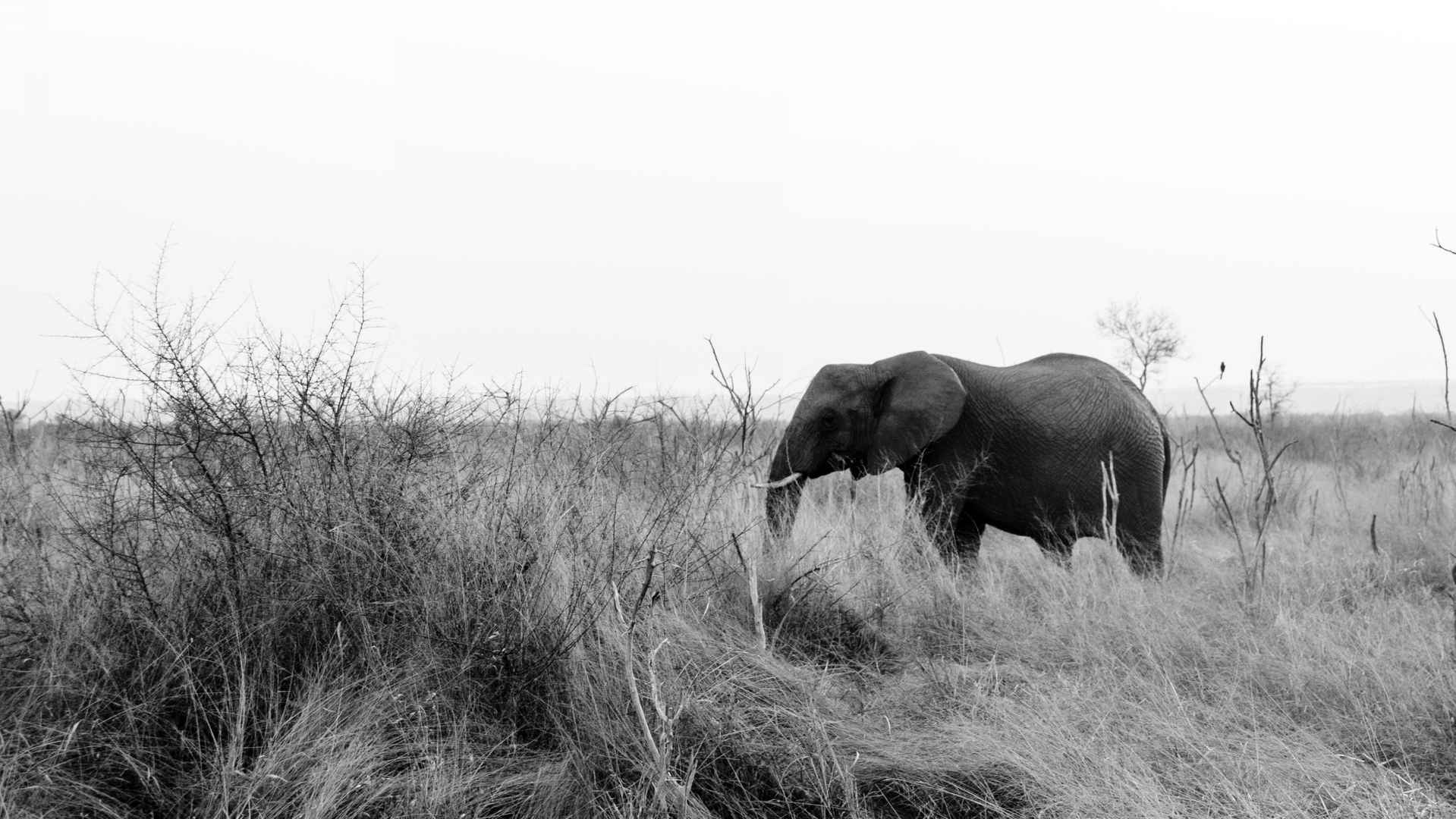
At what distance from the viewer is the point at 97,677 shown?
329cm

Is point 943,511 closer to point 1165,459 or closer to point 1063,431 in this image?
point 1063,431

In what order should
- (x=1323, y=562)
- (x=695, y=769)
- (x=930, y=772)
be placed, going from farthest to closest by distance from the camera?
1. (x=1323, y=562)
2. (x=930, y=772)
3. (x=695, y=769)

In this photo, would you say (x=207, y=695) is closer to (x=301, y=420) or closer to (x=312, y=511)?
A: (x=312, y=511)

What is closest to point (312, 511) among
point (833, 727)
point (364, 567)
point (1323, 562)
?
point (364, 567)

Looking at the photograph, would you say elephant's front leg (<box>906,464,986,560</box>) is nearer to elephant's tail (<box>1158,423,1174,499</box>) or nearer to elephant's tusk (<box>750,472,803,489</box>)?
elephant's tusk (<box>750,472,803,489</box>)

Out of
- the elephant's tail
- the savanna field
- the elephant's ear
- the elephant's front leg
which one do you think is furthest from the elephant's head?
the savanna field

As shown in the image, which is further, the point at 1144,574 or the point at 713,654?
the point at 1144,574

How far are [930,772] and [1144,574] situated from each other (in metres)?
4.08

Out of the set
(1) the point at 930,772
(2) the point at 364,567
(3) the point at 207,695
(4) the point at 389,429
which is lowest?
(1) the point at 930,772

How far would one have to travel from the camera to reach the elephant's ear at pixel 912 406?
21.5ft

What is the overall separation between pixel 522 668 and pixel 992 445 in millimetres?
4182

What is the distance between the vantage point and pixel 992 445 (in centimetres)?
677

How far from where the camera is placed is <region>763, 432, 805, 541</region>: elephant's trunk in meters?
6.18

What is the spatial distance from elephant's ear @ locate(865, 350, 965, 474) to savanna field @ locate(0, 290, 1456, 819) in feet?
6.81
